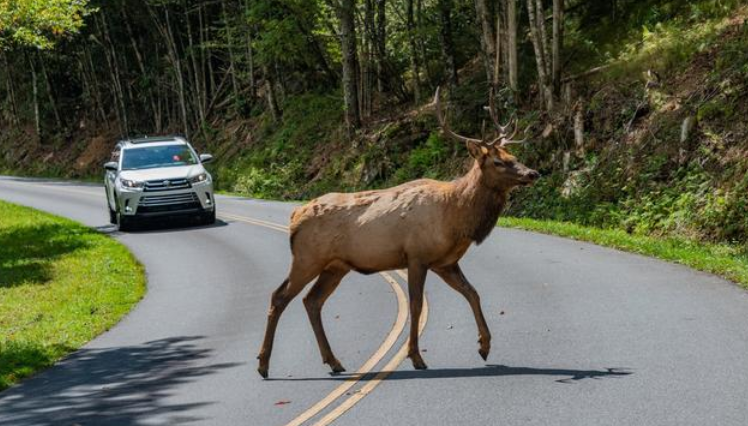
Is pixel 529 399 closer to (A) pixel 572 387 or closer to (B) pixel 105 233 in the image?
(A) pixel 572 387

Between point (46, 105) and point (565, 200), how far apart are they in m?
46.0

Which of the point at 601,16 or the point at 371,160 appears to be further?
the point at 371,160

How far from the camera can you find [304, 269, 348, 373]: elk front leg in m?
9.41

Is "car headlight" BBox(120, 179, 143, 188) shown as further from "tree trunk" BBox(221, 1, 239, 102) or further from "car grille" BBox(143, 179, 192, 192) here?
"tree trunk" BBox(221, 1, 239, 102)

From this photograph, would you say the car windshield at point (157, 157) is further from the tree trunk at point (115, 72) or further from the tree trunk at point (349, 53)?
the tree trunk at point (115, 72)

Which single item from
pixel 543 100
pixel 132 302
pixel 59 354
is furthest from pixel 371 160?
pixel 59 354

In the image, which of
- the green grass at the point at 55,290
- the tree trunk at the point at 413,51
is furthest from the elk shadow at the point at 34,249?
the tree trunk at the point at 413,51

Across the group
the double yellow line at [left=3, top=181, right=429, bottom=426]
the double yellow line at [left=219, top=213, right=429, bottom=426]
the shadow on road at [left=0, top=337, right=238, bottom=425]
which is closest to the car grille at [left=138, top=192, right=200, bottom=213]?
the double yellow line at [left=3, top=181, right=429, bottom=426]

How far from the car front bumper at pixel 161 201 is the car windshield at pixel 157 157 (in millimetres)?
1153

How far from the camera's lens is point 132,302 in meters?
15.1

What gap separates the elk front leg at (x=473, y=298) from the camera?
930 centimetres

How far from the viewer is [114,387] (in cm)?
952

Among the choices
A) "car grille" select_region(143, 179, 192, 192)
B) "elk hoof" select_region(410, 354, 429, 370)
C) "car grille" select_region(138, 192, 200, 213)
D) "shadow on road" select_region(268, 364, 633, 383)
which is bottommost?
"shadow on road" select_region(268, 364, 633, 383)

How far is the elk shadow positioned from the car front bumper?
134 cm
